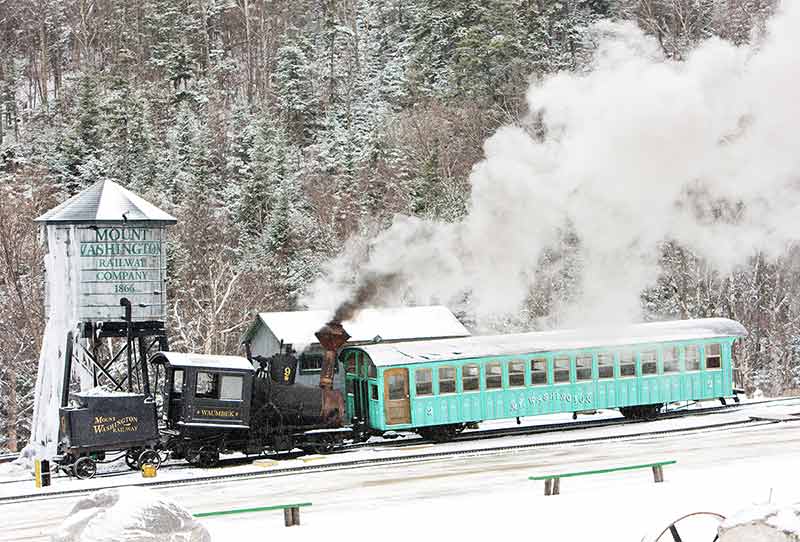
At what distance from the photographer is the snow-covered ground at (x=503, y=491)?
1744cm

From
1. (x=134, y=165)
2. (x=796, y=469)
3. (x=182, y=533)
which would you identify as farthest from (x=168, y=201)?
(x=182, y=533)

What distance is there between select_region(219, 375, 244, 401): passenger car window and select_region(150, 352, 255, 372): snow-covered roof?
265 millimetres

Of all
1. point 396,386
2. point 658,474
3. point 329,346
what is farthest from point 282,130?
point 658,474

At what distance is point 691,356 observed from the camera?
106 ft

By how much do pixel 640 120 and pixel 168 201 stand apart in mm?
38014

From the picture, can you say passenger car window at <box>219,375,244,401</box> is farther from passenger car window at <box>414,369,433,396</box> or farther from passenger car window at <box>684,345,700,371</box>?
passenger car window at <box>684,345,700,371</box>

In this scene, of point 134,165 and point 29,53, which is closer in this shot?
point 134,165

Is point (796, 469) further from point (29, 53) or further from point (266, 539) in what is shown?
point (29, 53)

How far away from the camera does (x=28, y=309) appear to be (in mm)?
42500

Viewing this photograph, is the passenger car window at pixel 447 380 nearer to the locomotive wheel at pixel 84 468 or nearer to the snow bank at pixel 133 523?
the locomotive wheel at pixel 84 468

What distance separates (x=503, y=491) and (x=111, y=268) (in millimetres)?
13639

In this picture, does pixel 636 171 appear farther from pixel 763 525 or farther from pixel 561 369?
pixel 763 525

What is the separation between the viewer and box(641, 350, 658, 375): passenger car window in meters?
31.7

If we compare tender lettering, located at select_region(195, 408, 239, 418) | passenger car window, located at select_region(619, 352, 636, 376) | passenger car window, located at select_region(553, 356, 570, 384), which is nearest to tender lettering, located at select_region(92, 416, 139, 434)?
tender lettering, located at select_region(195, 408, 239, 418)
